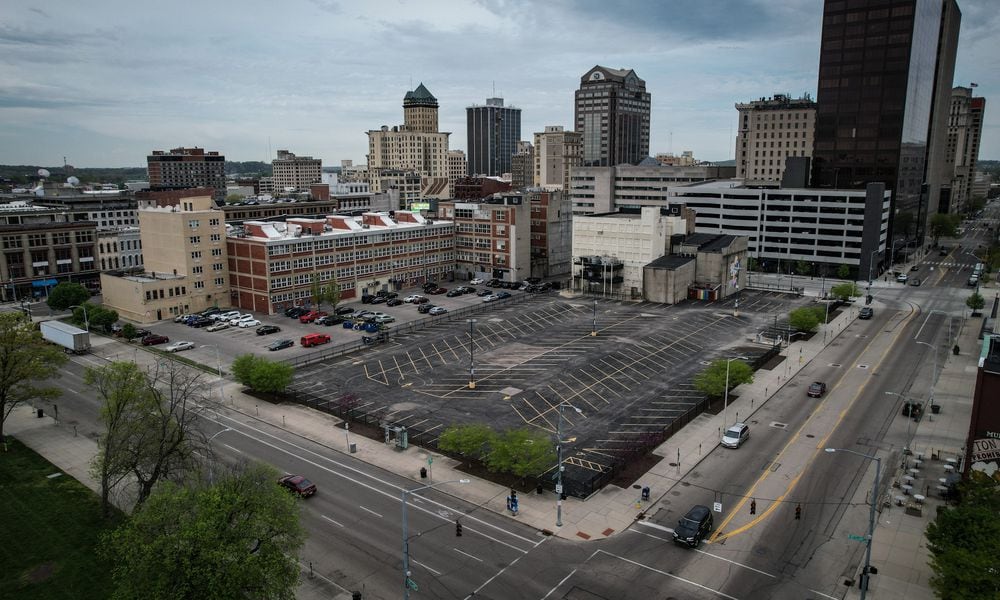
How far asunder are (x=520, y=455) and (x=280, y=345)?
152 ft

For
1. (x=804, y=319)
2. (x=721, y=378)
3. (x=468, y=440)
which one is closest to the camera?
(x=468, y=440)

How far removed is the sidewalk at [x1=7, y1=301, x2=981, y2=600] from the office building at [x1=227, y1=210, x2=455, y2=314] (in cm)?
3477

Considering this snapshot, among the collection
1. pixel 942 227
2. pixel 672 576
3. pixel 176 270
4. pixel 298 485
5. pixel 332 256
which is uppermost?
pixel 332 256

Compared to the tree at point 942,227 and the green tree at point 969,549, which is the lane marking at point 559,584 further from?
the tree at point 942,227

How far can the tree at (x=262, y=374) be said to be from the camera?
61.1 meters

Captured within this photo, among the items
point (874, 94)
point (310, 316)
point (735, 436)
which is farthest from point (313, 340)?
point (874, 94)

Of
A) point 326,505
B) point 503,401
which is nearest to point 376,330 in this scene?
point 503,401

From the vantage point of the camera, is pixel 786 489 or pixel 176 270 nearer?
pixel 786 489

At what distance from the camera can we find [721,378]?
60156 millimetres

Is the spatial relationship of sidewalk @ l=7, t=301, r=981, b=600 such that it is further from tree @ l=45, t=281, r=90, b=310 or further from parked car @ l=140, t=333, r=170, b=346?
tree @ l=45, t=281, r=90, b=310

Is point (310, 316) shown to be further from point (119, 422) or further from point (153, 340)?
point (119, 422)

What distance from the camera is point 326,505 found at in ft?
141

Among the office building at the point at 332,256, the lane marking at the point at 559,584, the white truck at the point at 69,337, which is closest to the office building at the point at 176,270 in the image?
the office building at the point at 332,256

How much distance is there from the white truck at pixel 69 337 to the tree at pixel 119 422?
138 ft
